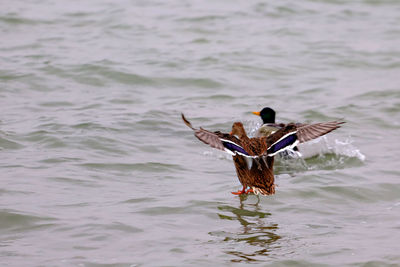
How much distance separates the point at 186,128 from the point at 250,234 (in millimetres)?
3753

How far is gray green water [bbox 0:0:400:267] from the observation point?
5816 millimetres

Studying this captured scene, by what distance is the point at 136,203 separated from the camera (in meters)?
6.73

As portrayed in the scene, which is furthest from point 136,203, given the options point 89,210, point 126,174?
point 126,174

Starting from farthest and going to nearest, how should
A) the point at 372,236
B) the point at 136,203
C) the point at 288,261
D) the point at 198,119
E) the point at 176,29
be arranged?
the point at 176,29 < the point at 198,119 < the point at 136,203 < the point at 372,236 < the point at 288,261

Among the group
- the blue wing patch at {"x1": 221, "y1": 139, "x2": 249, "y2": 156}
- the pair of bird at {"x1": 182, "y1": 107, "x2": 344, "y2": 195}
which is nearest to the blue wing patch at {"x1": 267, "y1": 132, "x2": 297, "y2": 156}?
the pair of bird at {"x1": 182, "y1": 107, "x2": 344, "y2": 195}

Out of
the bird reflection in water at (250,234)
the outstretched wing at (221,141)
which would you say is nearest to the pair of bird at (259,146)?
the outstretched wing at (221,141)

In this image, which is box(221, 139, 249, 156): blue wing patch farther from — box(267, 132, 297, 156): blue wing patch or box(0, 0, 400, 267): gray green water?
box(0, 0, 400, 267): gray green water

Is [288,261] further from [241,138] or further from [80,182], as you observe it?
[80,182]

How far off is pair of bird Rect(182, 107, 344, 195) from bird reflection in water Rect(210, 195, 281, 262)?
0.23 meters

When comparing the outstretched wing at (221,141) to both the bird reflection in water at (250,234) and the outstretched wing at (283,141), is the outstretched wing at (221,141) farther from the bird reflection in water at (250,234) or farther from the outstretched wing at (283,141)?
the bird reflection in water at (250,234)

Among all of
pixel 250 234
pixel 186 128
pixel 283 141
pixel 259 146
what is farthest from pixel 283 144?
pixel 186 128

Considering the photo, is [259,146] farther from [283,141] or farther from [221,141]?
[221,141]

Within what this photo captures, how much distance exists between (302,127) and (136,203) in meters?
1.66

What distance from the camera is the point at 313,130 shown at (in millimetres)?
6660
